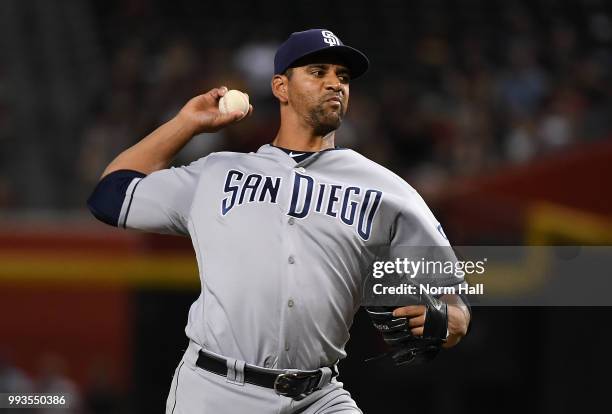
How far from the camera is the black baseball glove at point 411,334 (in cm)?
388

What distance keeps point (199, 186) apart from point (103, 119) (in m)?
6.83

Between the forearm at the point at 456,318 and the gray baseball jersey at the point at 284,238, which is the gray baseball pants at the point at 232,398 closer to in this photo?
the gray baseball jersey at the point at 284,238

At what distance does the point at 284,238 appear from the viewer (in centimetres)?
399

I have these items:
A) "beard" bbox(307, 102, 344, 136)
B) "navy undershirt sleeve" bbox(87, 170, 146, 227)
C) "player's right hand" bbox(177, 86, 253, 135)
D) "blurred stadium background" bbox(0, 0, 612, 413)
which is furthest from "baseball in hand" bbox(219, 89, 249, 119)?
"blurred stadium background" bbox(0, 0, 612, 413)

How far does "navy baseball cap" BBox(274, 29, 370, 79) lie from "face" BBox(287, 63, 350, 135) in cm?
4

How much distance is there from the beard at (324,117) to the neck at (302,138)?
50 mm

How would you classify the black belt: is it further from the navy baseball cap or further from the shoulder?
the navy baseball cap

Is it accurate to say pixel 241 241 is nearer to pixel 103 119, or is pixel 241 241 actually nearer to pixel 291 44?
pixel 291 44

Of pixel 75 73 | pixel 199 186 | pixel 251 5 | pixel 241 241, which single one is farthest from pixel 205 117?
pixel 251 5

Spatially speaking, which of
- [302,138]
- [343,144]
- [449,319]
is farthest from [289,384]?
[343,144]

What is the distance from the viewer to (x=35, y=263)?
32.0ft

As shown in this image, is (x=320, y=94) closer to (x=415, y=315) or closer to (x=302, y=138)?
(x=302, y=138)

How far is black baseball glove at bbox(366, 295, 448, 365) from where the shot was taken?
3883 millimetres

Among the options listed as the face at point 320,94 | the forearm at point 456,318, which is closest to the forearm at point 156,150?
the face at point 320,94
